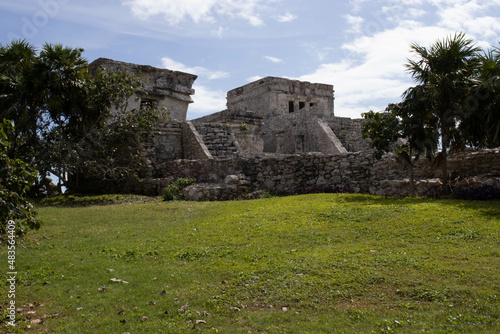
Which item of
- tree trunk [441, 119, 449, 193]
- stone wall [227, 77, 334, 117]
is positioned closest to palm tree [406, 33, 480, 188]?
tree trunk [441, 119, 449, 193]

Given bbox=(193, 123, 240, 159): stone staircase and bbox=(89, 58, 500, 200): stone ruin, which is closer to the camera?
bbox=(89, 58, 500, 200): stone ruin

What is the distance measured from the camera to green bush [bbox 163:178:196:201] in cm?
1156

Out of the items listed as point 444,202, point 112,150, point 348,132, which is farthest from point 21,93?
point 348,132

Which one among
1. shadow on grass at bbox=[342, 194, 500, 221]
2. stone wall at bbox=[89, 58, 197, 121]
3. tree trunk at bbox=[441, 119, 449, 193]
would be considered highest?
stone wall at bbox=[89, 58, 197, 121]

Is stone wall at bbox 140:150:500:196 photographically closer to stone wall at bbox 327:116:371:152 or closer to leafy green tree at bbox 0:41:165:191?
leafy green tree at bbox 0:41:165:191

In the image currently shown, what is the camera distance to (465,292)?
4.42 metres

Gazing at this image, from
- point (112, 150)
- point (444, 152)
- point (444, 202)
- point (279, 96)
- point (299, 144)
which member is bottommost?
point (444, 202)

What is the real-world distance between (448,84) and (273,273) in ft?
23.3

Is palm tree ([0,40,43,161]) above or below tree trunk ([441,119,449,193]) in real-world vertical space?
above

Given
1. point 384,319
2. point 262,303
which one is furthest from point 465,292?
point 262,303

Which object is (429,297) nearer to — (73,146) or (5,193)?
(5,193)

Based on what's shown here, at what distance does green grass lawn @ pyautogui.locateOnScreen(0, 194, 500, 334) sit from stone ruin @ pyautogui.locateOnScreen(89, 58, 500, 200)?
2.85m

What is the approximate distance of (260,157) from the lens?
42.0 ft

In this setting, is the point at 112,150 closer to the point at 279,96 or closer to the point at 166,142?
the point at 166,142
